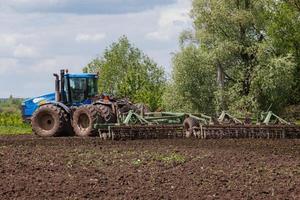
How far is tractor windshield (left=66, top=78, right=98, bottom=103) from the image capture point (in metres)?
28.2

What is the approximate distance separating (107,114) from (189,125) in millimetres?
3249

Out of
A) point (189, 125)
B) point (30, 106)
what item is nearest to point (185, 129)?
point (189, 125)

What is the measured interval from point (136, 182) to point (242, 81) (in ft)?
98.4

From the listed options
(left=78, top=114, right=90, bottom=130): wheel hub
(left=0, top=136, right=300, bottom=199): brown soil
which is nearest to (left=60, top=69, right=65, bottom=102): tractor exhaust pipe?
(left=78, top=114, right=90, bottom=130): wheel hub

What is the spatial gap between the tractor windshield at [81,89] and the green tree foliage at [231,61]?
45.6 feet

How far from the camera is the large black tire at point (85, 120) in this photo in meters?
26.0

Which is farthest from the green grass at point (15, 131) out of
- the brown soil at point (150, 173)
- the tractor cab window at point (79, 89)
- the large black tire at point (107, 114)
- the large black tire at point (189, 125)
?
the brown soil at point (150, 173)

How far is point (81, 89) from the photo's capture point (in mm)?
28344

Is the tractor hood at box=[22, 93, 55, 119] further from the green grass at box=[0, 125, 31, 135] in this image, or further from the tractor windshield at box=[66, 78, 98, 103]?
the tractor windshield at box=[66, 78, 98, 103]

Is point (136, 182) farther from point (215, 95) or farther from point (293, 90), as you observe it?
point (293, 90)

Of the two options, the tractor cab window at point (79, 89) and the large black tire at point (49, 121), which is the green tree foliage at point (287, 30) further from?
the large black tire at point (49, 121)

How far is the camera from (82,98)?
93.4ft

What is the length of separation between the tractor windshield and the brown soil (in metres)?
9.26

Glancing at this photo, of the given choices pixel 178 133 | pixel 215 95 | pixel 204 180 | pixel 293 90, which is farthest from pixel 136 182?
pixel 293 90
